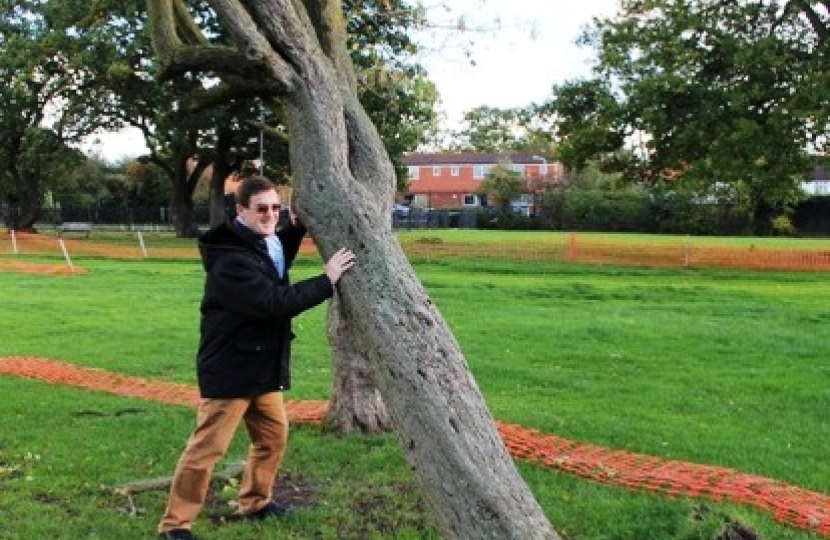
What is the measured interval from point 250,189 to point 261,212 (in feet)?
0.41

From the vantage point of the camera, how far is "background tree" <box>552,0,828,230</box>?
2508 centimetres

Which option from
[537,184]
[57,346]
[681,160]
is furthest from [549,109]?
[537,184]

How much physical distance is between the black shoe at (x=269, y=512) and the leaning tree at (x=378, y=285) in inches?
62.8

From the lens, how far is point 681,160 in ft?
92.6

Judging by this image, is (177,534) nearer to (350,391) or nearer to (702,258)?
(350,391)

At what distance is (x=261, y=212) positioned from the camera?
4555mm

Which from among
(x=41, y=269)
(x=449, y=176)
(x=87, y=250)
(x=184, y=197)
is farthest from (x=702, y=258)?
(x=449, y=176)

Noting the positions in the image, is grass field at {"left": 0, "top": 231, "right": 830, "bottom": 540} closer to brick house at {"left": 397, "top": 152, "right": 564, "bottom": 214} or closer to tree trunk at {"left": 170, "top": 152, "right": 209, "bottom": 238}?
tree trunk at {"left": 170, "top": 152, "right": 209, "bottom": 238}

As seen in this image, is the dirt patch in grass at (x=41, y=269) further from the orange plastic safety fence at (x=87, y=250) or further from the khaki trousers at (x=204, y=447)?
the khaki trousers at (x=204, y=447)

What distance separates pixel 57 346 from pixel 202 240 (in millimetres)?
7506

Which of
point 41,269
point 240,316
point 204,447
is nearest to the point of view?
point 240,316

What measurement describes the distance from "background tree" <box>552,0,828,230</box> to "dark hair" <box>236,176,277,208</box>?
2154 cm

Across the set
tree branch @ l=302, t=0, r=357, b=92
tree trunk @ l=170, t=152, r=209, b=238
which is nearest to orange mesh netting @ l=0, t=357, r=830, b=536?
tree branch @ l=302, t=0, r=357, b=92

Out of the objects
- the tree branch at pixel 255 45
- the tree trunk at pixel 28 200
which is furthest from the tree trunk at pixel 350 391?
the tree trunk at pixel 28 200
